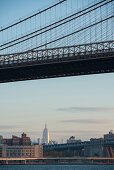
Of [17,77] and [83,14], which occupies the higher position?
[83,14]

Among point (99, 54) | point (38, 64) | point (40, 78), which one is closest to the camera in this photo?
point (99, 54)

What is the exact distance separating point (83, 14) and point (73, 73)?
8004 millimetres

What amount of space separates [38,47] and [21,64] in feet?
11.2

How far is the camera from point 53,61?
58875 millimetres

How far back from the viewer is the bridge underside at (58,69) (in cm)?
5747

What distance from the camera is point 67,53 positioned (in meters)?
58.3

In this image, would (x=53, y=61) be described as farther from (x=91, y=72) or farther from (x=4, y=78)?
(x=4, y=78)

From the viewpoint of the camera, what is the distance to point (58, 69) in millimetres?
61375

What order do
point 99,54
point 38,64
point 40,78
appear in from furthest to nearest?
point 40,78 → point 38,64 → point 99,54

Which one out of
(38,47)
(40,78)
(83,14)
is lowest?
(40,78)

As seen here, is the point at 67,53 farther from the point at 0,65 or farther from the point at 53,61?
the point at 0,65

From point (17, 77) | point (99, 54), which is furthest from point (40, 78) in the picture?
point (99, 54)

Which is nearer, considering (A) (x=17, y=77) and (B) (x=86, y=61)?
(B) (x=86, y=61)

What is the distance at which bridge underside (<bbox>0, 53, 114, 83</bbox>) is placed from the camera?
57469 millimetres
